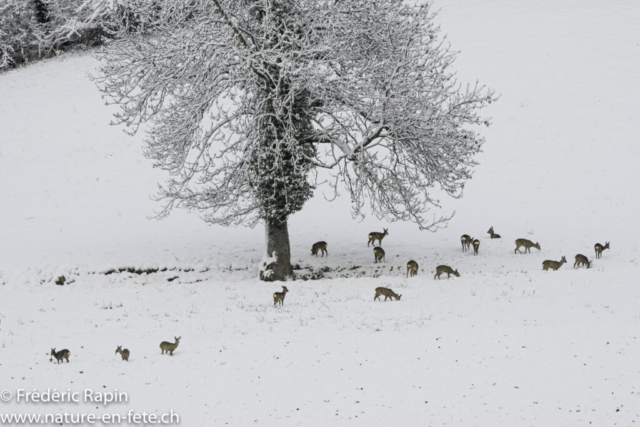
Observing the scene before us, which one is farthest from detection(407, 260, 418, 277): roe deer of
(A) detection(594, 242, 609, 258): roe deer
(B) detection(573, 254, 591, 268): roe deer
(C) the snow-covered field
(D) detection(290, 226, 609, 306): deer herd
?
(A) detection(594, 242, 609, 258): roe deer

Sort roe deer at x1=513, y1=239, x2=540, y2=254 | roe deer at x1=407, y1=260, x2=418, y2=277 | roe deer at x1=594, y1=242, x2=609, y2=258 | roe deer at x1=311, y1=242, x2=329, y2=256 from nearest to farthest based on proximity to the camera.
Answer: roe deer at x1=407, y1=260, x2=418, y2=277 → roe deer at x1=594, y1=242, x2=609, y2=258 → roe deer at x1=513, y1=239, x2=540, y2=254 → roe deer at x1=311, y1=242, x2=329, y2=256

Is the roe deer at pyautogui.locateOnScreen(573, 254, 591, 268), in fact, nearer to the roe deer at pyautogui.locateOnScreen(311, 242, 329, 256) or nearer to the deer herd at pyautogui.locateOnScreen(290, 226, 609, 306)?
the deer herd at pyautogui.locateOnScreen(290, 226, 609, 306)

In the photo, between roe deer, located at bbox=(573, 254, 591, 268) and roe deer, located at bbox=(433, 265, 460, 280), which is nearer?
roe deer, located at bbox=(433, 265, 460, 280)

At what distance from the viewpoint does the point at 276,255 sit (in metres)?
17.9

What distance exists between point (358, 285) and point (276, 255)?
285 centimetres

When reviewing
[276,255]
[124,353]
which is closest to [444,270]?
[276,255]

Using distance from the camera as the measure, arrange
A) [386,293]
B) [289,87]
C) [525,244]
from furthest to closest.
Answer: [525,244] < [289,87] < [386,293]

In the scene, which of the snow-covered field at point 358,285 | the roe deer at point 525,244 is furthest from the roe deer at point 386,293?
the roe deer at point 525,244

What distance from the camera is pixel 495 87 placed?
35.1 m

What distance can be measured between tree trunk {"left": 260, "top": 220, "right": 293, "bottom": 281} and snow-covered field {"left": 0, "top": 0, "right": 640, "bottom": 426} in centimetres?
80

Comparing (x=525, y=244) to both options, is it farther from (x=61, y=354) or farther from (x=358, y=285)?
(x=61, y=354)

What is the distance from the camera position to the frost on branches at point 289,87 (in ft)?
49.8

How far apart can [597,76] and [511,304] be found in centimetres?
2748

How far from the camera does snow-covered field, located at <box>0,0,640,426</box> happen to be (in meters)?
9.30
